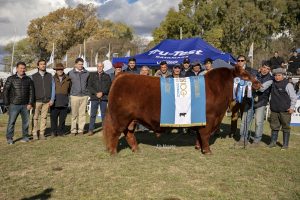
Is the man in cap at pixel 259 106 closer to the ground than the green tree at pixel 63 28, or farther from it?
closer to the ground

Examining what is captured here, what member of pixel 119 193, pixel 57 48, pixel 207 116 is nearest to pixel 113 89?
pixel 207 116

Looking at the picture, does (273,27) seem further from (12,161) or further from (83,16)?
(12,161)

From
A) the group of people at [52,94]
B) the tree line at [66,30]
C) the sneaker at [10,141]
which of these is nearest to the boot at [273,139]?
the group of people at [52,94]

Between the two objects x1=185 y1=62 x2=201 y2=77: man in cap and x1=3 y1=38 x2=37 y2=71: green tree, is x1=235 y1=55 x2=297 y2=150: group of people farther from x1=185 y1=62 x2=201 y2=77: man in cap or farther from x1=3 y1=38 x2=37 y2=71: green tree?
x1=3 y1=38 x2=37 y2=71: green tree

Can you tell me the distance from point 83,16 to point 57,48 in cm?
639

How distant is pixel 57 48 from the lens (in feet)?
162

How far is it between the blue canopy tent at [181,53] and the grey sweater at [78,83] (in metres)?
5.11

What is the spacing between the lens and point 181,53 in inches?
558

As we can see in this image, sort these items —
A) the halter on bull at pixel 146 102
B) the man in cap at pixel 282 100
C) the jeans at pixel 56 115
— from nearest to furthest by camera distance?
1. the halter on bull at pixel 146 102
2. the man in cap at pixel 282 100
3. the jeans at pixel 56 115

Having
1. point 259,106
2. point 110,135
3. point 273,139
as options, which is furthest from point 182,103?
point 273,139

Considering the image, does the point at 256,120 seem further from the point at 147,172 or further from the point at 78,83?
the point at 78,83

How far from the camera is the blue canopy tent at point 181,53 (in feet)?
44.2

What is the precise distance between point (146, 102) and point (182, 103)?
27.2 inches

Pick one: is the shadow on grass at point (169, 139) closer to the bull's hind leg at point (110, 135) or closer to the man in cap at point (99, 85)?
the bull's hind leg at point (110, 135)
